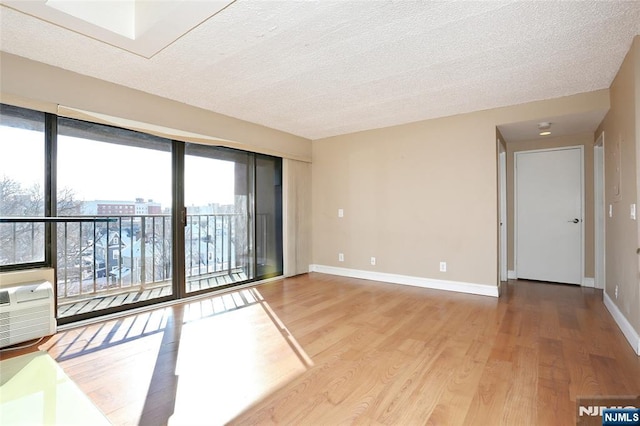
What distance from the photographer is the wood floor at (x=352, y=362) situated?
166cm

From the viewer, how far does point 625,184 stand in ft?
8.77

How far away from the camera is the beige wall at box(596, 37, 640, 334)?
2342mm

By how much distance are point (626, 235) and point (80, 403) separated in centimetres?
409

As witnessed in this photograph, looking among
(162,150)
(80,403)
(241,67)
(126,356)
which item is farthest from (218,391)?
(162,150)

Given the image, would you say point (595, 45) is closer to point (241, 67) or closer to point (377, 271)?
point (241, 67)

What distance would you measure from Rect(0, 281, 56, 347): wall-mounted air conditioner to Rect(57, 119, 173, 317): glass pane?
384mm

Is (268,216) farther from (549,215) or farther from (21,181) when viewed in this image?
(549,215)

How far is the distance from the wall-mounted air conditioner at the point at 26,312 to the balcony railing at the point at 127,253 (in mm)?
403

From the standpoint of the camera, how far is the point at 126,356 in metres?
2.27

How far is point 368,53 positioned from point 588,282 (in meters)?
4.50

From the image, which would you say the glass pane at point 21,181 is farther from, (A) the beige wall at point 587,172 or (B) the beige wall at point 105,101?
(A) the beige wall at point 587,172

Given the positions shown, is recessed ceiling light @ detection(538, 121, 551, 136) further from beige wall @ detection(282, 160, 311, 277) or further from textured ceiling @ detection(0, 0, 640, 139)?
beige wall @ detection(282, 160, 311, 277)

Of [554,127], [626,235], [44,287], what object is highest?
[554,127]

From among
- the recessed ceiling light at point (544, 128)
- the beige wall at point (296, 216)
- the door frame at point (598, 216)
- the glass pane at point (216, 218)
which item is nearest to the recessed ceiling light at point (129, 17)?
the glass pane at point (216, 218)
